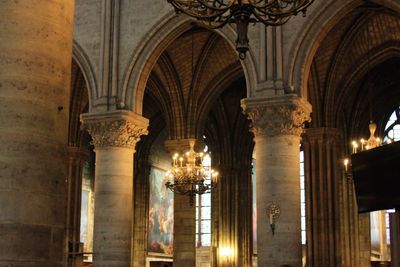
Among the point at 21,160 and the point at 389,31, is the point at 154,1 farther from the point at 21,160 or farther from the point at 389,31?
the point at 21,160

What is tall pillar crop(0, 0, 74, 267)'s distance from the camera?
4.69 metres

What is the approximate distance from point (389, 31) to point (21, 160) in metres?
17.2

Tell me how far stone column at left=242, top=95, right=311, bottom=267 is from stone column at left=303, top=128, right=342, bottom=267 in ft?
18.8

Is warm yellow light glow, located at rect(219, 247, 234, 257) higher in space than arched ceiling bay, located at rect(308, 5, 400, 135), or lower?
lower

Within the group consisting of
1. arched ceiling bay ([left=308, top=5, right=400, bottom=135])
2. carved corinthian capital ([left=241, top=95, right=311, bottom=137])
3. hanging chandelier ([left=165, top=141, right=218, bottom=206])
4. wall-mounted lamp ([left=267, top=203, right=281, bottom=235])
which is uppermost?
Result: arched ceiling bay ([left=308, top=5, right=400, bottom=135])

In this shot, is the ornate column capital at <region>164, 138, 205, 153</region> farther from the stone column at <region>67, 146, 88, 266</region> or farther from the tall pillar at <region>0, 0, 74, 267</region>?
the tall pillar at <region>0, 0, 74, 267</region>

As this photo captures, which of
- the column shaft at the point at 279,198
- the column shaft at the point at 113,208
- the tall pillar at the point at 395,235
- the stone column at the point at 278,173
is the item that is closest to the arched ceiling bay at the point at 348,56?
the stone column at the point at 278,173

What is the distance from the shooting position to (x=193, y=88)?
70.6 feet

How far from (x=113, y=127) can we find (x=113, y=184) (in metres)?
1.45

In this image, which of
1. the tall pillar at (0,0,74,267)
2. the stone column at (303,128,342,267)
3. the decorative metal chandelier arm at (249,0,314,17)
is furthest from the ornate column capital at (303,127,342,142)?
the tall pillar at (0,0,74,267)

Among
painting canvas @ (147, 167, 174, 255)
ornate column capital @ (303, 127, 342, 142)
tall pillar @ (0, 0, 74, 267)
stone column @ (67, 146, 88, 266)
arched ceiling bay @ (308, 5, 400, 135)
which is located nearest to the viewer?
tall pillar @ (0, 0, 74, 267)

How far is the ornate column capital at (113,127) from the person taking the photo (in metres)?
16.7

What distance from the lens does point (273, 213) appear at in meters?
14.2

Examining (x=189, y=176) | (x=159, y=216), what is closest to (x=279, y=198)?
(x=189, y=176)
